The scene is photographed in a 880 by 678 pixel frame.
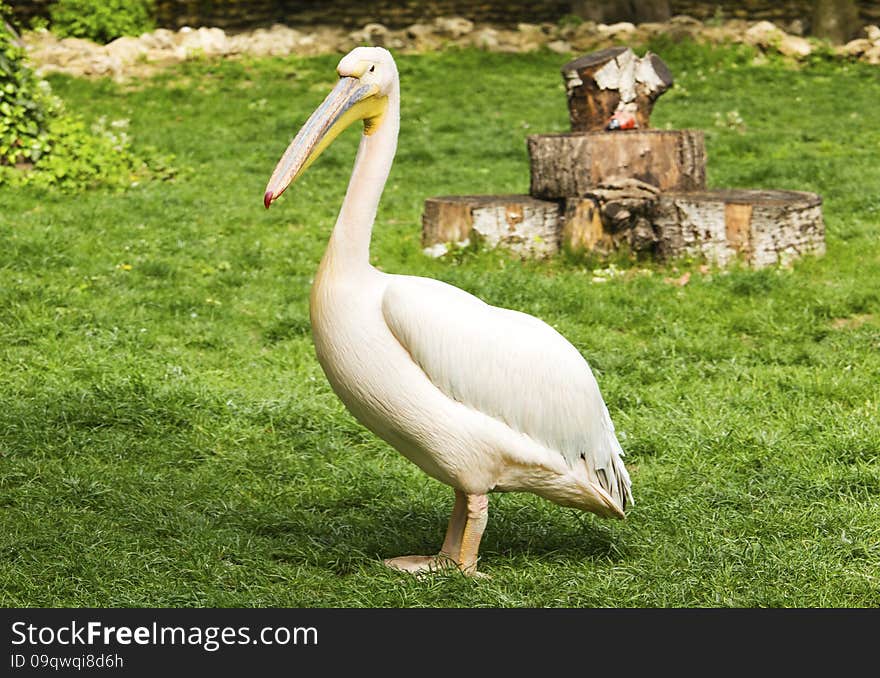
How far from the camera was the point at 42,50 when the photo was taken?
48.6 ft

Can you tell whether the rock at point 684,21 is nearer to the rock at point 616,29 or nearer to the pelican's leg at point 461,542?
the rock at point 616,29

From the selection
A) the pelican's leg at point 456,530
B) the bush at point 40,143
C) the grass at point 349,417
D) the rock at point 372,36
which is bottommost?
the grass at point 349,417

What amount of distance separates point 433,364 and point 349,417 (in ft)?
6.26

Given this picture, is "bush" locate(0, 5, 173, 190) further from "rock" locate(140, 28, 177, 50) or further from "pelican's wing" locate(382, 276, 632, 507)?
"pelican's wing" locate(382, 276, 632, 507)

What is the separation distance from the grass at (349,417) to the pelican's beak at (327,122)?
130 centimetres

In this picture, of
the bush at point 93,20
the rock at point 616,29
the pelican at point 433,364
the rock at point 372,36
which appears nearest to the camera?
the pelican at point 433,364

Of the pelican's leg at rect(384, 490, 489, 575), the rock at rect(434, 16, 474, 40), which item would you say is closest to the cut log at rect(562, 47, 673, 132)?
the pelican's leg at rect(384, 490, 489, 575)

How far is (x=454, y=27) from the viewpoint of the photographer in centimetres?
1677

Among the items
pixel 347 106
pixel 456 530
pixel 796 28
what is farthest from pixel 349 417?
pixel 796 28

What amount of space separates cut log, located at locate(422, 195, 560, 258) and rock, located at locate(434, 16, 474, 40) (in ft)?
30.8

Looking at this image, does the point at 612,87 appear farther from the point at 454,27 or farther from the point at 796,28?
the point at 796,28

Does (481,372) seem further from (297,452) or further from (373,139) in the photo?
(297,452)

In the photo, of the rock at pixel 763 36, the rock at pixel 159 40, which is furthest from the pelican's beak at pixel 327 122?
the rock at pixel 763 36

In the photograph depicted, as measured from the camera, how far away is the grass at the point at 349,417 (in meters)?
3.73
